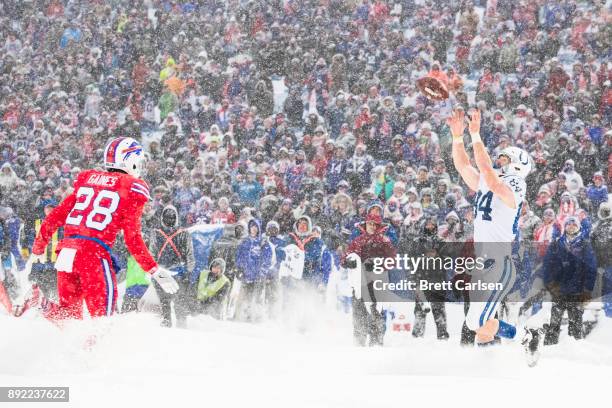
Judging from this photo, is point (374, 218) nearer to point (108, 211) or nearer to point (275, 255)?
point (275, 255)

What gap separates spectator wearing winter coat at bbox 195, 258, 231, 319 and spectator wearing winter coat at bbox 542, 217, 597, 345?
365 cm

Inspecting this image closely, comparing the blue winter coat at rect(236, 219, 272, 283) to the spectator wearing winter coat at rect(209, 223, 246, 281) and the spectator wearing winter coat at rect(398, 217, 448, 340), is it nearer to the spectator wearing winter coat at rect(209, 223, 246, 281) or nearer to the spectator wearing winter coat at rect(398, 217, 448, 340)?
the spectator wearing winter coat at rect(209, 223, 246, 281)

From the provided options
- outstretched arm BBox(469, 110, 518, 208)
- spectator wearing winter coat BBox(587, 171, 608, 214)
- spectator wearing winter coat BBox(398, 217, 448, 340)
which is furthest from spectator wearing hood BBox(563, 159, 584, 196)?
outstretched arm BBox(469, 110, 518, 208)

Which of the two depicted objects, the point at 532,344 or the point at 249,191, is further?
the point at 249,191

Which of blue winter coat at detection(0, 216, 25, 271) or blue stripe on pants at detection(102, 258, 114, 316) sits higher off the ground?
blue winter coat at detection(0, 216, 25, 271)

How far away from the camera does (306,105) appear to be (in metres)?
15.3

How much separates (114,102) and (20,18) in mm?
4376

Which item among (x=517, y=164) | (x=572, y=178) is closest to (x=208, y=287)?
(x=517, y=164)

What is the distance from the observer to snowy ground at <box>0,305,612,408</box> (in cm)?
488

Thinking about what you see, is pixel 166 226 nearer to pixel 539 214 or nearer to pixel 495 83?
pixel 539 214

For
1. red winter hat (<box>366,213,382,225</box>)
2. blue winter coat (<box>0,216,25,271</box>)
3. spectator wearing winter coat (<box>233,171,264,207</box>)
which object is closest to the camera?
red winter hat (<box>366,213,382,225</box>)

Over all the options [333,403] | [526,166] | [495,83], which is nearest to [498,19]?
[495,83]

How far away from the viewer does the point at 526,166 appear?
655 centimetres

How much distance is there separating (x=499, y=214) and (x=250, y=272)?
4592mm
